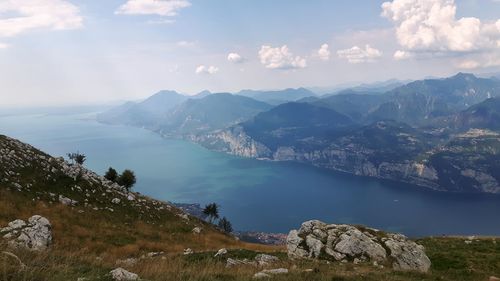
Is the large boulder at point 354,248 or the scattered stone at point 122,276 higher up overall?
the scattered stone at point 122,276

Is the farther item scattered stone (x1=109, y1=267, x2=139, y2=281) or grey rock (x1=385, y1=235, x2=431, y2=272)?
grey rock (x1=385, y1=235, x2=431, y2=272)

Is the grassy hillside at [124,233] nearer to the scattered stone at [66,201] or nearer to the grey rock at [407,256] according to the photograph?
the scattered stone at [66,201]

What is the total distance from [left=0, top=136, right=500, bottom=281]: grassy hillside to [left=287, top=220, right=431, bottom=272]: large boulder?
169 cm

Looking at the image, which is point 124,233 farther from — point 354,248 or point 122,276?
point 122,276

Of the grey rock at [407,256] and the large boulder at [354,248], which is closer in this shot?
the large boulder at [354,248]

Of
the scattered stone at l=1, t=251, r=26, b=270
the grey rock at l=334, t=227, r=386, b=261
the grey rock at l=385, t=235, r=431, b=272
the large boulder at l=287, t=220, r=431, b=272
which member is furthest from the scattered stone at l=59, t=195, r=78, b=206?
the grey rock at l=385, t=235, r=431, b=272

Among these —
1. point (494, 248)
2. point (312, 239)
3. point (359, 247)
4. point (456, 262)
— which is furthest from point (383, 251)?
point (494, 248)

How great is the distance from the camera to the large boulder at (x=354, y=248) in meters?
26.3

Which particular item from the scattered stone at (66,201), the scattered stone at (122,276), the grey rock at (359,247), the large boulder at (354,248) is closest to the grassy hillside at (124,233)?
the scattered stone at (66,201)

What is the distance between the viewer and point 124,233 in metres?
37.2

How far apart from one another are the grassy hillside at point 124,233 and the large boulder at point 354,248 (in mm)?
1686

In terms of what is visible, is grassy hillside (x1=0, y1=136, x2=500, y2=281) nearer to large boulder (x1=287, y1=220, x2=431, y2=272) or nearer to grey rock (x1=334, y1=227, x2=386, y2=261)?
large boulder (x1=287, y1=220, x2=431, y2=272)

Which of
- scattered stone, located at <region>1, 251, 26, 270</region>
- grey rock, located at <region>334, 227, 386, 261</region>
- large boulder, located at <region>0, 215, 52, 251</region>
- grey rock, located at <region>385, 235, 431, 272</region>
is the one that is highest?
scattered stone, located at <region>1, 251, 26, 270</region>

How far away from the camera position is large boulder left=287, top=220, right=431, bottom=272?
26.3 m
